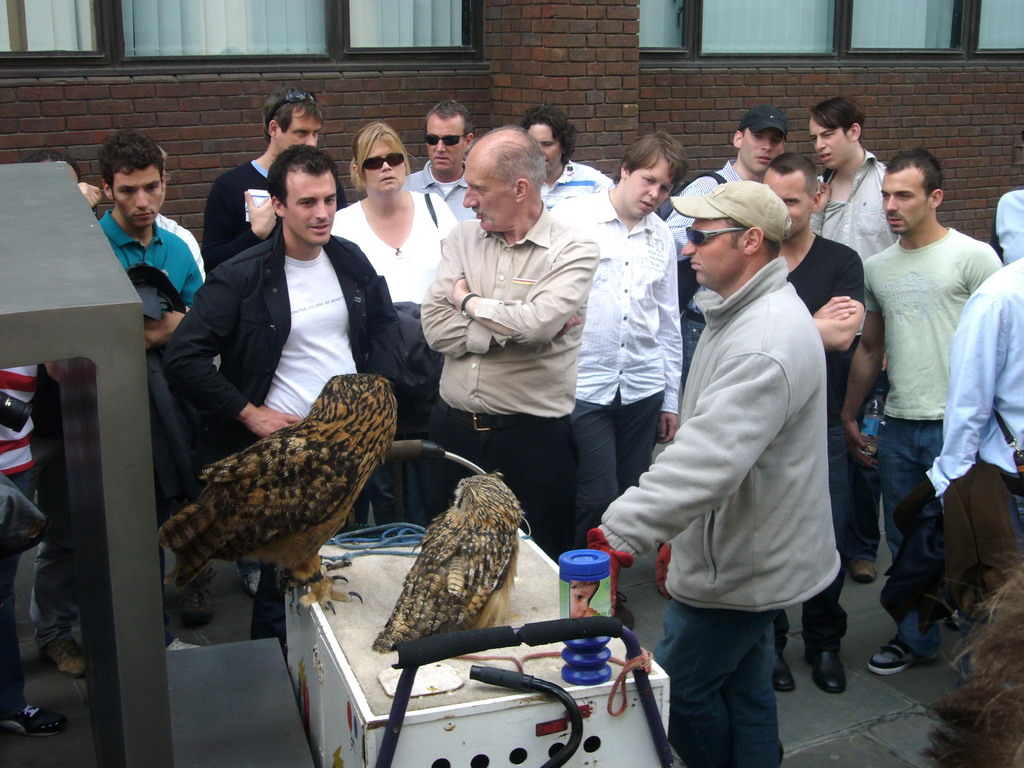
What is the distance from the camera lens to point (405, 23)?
9391 mm

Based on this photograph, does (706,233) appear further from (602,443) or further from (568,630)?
(602,443)

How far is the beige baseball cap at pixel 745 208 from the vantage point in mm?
3461

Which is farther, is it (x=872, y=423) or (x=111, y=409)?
(x=872, y=423)

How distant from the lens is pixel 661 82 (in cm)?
1023

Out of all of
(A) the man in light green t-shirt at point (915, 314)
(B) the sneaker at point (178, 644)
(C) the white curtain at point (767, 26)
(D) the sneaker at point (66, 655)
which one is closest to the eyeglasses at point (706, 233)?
(A) the man in light green t-shirt at point (915, 314)

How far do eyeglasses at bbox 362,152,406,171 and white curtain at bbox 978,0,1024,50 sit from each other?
885cm

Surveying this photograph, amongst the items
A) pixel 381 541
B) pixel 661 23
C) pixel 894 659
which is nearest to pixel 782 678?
pixel 894 659

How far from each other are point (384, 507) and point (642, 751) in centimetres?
323

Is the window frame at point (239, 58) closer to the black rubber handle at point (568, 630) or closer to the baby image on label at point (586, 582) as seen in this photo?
the baby image on label at point (586, 582)

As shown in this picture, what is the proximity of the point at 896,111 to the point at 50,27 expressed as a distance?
7.89m

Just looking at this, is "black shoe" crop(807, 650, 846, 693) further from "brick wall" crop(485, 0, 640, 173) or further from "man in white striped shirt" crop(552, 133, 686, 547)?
"brick wall" crop(485, 0, 640, 173)

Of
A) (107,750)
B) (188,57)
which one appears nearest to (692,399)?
(107,750)

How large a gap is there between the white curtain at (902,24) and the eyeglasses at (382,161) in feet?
23.9

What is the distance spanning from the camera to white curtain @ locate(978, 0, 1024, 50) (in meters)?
12.1
